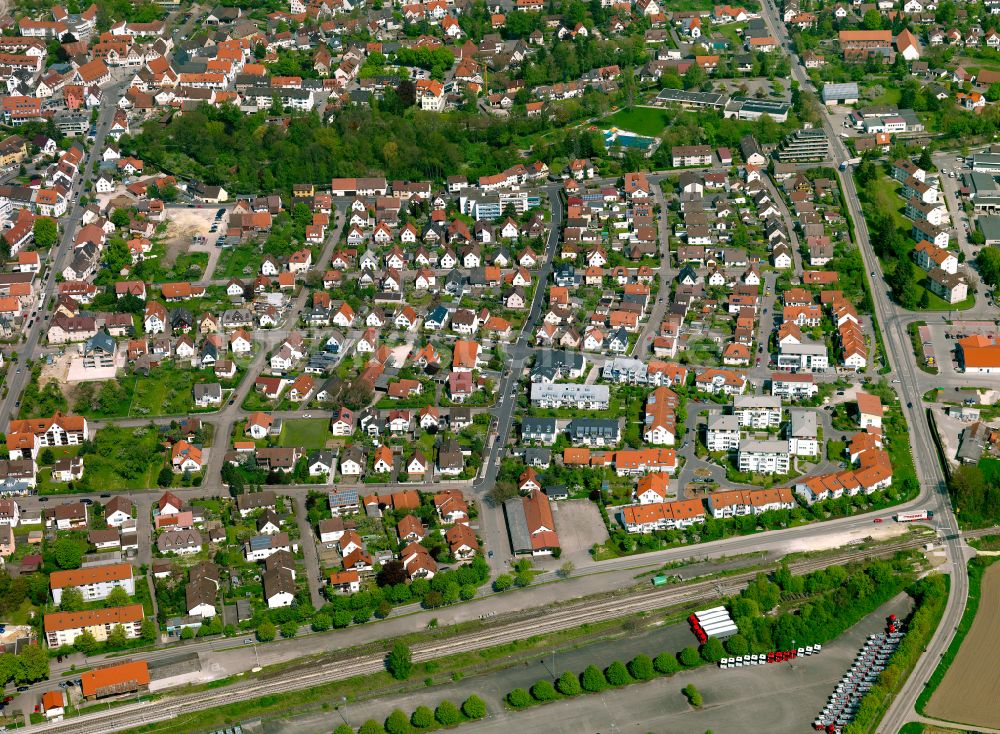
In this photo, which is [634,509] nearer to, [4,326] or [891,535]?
[891,535]

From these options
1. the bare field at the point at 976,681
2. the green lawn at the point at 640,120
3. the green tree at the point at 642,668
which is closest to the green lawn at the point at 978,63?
the green lawn at the point at 640,120

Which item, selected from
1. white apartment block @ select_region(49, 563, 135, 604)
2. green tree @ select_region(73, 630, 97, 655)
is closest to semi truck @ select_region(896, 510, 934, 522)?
white apartment block @ select_region(49, 563, 135, 604)

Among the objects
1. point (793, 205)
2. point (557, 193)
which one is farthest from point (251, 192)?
point (793, 205)

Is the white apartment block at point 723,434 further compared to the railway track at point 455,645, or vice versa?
the white apartment block at point 723,434

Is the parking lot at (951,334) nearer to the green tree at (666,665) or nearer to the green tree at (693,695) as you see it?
the green tree at (666,665)

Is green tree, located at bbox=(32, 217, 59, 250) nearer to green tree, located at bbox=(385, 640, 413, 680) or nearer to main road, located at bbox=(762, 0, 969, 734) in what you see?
green tree, located at bbox=(385, 640, 413, 680)

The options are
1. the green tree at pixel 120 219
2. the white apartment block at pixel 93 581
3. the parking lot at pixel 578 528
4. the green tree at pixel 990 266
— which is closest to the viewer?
the white apartment block at pixel 93 581
